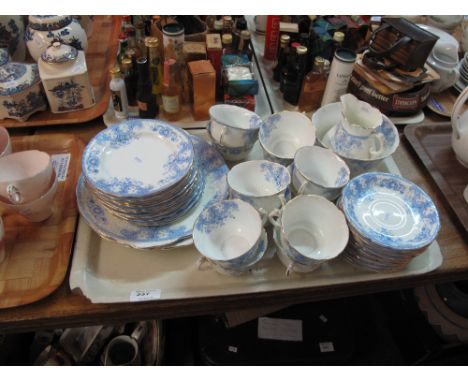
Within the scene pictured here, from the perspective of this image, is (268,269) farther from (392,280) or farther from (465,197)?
(465,197)

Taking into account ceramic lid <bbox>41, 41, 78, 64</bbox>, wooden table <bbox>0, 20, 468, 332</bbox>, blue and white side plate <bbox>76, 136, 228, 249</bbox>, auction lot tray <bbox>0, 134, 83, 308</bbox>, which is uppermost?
ceramic lid <bbox>41, 41, 78, 64</bbox>

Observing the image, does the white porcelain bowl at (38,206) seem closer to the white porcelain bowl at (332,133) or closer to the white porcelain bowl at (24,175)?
the white porcelain bowl at (24,175)

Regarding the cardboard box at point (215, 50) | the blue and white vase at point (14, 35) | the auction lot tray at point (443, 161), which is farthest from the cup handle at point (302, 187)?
the blue and white vase at point (14, 35)

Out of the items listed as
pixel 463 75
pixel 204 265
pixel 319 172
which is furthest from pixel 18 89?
pixel 463 75

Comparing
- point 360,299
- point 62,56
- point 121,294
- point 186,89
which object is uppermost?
point 62,56

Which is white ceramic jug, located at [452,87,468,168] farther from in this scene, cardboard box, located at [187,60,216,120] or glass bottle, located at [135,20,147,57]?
glass bottle, located at [135,20,147,57]

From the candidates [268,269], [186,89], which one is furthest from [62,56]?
[268,269]

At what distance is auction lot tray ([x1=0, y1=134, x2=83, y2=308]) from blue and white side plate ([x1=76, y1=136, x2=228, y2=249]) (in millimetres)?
51

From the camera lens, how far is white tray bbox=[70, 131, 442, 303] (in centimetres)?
73

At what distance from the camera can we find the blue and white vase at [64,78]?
97 cm

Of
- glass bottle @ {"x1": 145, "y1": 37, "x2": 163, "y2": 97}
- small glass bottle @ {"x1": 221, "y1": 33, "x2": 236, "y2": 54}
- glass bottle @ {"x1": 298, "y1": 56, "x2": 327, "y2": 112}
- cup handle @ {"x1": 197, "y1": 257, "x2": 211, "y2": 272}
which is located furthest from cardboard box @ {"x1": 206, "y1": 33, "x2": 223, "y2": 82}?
cup handle @ {"x1": 197, "y1": 257, "x2": 211, "y2": 272}

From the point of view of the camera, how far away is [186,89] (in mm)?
1112

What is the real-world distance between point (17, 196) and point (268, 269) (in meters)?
0.51

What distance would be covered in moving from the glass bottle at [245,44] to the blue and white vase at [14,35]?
0.68 meters
